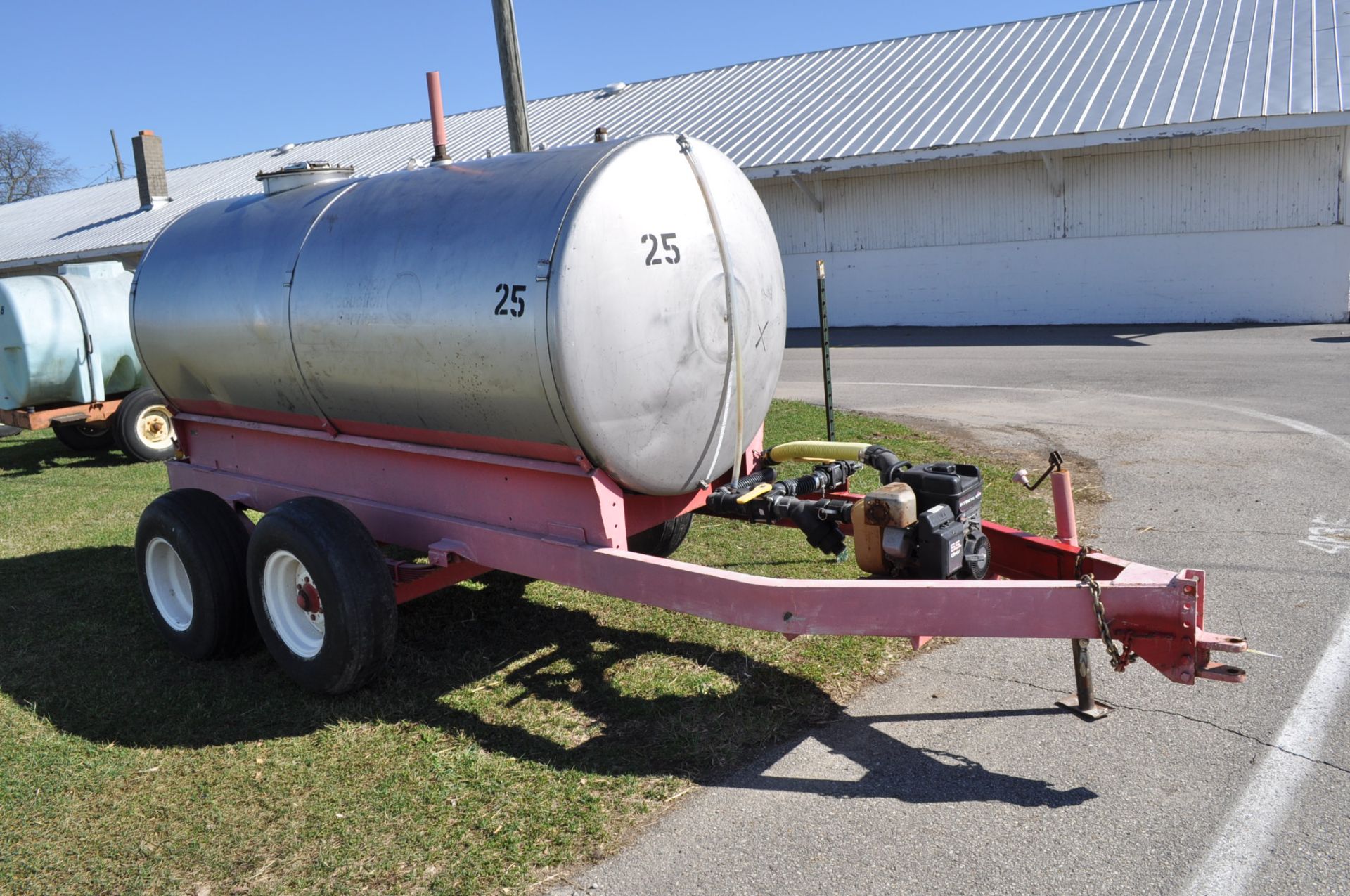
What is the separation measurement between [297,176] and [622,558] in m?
3.35

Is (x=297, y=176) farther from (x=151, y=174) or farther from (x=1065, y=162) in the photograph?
(x=151, y=174)

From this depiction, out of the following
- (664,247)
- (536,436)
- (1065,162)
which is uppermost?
(1065,162)

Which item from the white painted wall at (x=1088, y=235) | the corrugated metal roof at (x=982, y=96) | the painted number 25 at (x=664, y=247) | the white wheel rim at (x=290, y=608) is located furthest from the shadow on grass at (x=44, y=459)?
the white painted wall at (x=1088, y=235)

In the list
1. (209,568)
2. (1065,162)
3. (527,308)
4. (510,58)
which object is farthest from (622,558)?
(1065,162)

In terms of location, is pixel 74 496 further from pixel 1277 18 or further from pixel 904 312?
pixel 1277 18

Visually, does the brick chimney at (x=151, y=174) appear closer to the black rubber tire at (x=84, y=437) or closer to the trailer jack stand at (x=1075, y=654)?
the black rubber tire at (x=84, y=437)

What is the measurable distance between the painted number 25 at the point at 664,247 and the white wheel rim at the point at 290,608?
2377mm

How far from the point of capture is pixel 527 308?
4281 millimetres

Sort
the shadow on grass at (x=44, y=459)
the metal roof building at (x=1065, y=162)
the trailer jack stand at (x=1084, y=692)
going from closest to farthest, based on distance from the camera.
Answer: the trailer jack stand at (x=1084, y=692) < the shadow on grass at (x=44, y=459) < the metal roof building at (x=1065, y=162)

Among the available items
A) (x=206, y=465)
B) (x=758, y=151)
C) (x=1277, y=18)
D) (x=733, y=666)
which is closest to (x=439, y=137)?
(x=206, y=465)

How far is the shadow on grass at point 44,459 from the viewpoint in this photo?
12.4m

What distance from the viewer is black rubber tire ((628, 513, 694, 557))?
6.31 metres

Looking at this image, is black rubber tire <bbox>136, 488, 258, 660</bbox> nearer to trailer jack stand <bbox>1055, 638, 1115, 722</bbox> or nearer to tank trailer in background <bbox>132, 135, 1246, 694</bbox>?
tank trailer in background <bbox>132, 135, 1246, 694</bbox>

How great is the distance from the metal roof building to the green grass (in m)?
15.8
